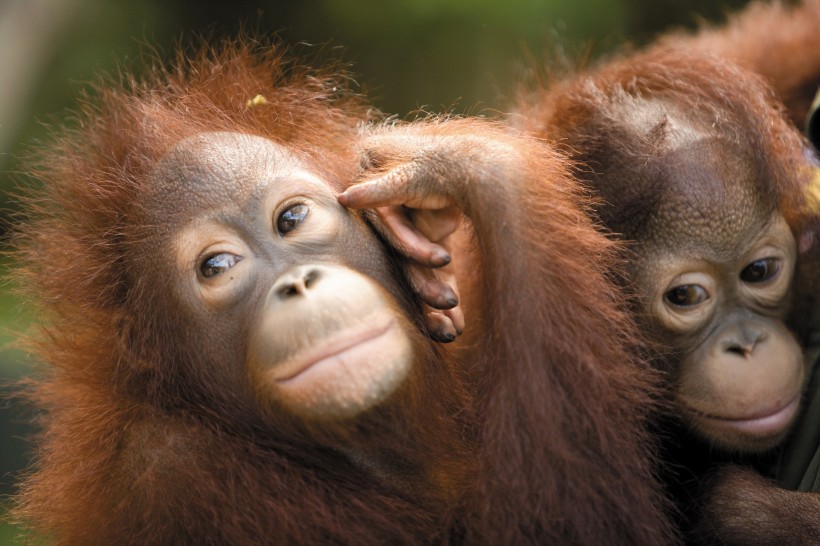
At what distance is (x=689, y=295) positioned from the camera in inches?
92.7

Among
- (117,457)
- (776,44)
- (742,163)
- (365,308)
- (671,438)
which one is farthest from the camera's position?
(776,44)

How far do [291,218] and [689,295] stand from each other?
3.35 ft

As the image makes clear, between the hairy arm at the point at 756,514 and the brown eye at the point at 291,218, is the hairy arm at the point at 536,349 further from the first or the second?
the hairy arm at the point at 756,514

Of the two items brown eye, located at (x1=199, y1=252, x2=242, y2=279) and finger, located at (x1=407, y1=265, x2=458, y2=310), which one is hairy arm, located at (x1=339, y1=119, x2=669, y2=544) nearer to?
finger, located at (x1=407, y1=265, x2=458, y2=310)

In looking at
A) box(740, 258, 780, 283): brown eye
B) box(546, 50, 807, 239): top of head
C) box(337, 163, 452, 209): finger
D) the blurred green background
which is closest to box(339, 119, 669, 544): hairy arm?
box(337, 163, 452, 209): finger

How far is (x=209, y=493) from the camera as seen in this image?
1908 millimetres

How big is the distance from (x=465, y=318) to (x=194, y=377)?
720 mm

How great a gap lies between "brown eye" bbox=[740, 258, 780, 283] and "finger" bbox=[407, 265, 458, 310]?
828 millimetres

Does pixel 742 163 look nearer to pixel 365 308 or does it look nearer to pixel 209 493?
pixel 365 308

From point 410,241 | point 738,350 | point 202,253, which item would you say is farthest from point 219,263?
point 738,350

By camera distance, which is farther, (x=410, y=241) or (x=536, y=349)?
(x=410, y=241)

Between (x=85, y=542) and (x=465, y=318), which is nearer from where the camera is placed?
(x=85, y=542)

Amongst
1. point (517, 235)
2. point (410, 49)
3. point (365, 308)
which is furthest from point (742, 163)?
point (410, 49)

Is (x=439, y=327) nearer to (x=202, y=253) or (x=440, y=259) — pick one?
(x=440, y=259)
